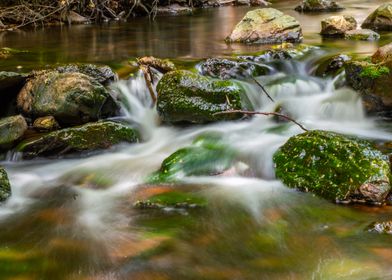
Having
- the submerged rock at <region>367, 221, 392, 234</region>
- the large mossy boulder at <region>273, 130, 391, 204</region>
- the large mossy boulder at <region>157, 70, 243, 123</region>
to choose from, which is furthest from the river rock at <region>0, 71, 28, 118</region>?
the submerged rock at <region>367, 221, 392, 234</region>

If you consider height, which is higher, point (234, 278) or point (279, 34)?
point (279, 34)

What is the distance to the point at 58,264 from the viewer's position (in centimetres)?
323

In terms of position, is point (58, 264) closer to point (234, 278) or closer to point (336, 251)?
point (234, 278)

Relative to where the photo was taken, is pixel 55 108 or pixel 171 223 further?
pixel 55 108

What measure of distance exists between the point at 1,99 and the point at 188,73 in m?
2.65

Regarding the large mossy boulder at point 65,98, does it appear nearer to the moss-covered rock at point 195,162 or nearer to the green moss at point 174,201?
the moss-covered rock at point 195,162

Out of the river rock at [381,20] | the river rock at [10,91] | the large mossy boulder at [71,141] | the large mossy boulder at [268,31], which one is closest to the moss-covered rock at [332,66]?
the large mossy boulder at [268,31]

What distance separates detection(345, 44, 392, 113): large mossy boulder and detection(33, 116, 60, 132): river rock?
4132mm

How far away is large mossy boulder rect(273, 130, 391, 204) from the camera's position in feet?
12.8

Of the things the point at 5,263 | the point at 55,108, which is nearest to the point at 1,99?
the point at 55,108

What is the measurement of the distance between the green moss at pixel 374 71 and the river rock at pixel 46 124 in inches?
163

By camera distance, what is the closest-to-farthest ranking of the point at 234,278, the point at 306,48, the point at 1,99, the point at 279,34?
1. the point at 234,278
2. the point at 1,99
3. the point at 306,48
4. the point at 279,34

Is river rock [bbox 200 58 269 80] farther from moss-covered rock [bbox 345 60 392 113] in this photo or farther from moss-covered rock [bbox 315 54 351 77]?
moss-covered rock [bbox 345 60 392 113]

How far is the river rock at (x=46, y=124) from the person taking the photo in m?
5.67
